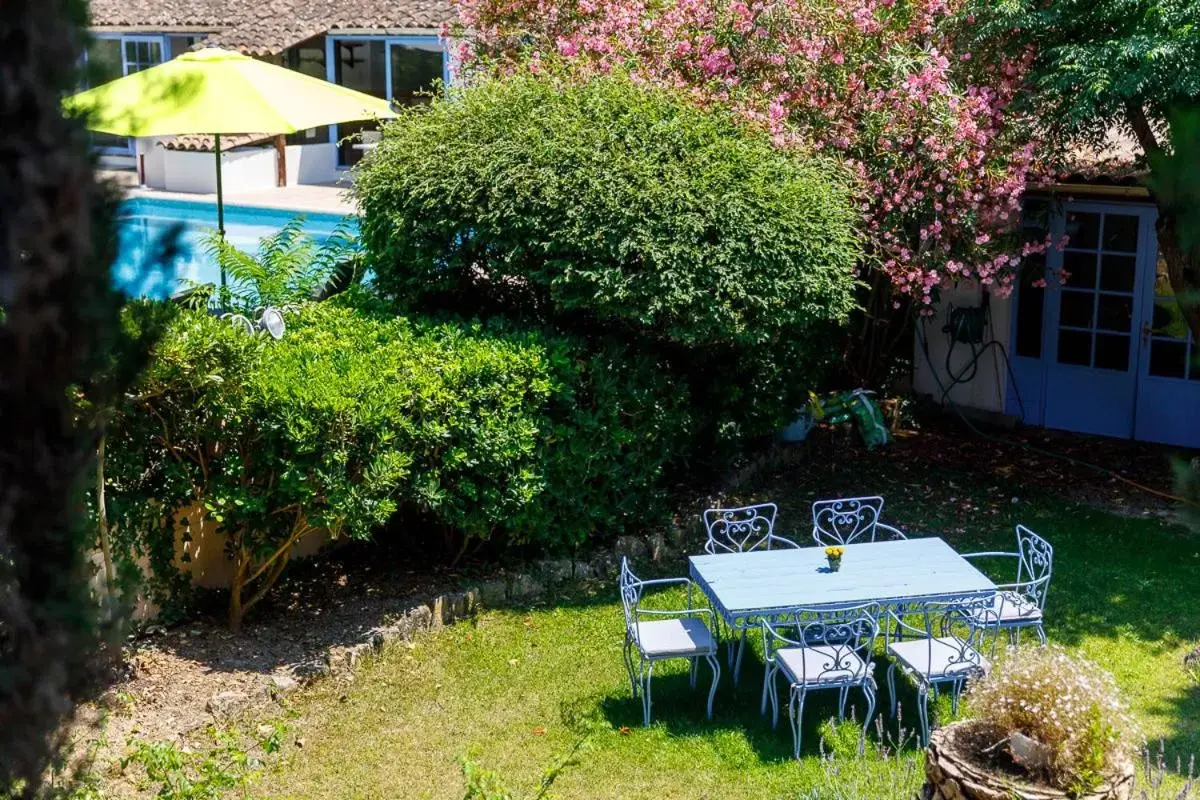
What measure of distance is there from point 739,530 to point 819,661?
2135 millimetres

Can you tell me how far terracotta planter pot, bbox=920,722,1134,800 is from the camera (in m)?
5.44

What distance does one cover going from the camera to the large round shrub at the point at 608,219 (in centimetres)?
906

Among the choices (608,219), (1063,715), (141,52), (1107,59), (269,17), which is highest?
(269,17)

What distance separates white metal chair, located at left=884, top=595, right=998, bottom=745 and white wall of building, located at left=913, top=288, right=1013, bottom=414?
19.1ft

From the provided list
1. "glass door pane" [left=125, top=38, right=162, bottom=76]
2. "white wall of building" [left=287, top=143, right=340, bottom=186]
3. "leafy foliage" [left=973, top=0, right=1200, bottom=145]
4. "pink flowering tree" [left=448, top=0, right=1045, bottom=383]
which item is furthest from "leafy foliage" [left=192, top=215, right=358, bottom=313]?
"glass door pane" [left=125, top=38, right=162, bottom=76]

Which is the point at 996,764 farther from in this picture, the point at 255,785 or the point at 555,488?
the point at 555,488

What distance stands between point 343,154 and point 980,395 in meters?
18.1

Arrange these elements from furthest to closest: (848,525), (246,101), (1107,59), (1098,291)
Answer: (1098,291), (246,101), (848,525), (1107,59)

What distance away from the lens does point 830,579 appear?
760 centimetres

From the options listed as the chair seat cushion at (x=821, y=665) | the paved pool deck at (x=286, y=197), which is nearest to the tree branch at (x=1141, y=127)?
the chair seat cushion at (x=821, y=665)

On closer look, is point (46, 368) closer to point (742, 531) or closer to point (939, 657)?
point (939, 657)

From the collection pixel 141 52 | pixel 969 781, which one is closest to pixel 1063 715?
pixel 969 781

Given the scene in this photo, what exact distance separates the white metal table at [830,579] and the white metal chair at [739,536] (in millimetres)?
127

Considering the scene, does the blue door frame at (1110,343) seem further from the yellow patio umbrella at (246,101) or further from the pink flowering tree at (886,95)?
the yellow patio umbrella at (246,101)
